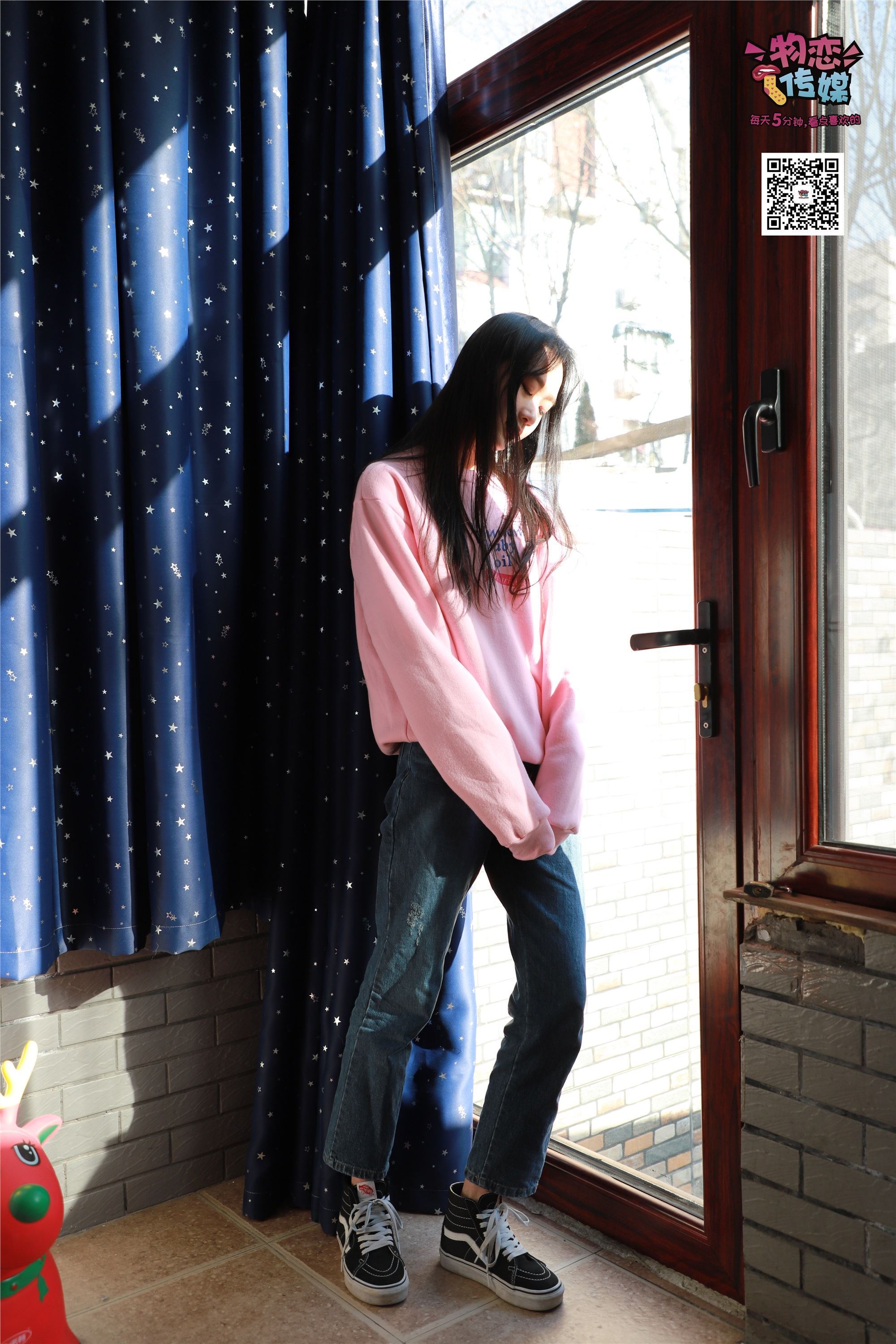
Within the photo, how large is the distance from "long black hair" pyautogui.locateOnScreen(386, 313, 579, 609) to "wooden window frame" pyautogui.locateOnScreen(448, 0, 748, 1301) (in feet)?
0.76

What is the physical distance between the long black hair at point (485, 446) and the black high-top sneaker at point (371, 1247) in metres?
0.93

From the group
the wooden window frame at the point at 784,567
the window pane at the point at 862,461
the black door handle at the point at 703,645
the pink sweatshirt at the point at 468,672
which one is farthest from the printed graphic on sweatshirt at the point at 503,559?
the window pane at the point at 862,461

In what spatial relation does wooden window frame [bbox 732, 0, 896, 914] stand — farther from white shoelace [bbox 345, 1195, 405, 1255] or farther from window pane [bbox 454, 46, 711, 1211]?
white shoelace [bbox 345, 1195, 405, 1255]

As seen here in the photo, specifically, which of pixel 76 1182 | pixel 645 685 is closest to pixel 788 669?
pixel 645 685

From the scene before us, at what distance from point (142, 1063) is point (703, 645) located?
1.22 meters

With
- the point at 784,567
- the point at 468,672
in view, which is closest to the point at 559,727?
the point at 468,672

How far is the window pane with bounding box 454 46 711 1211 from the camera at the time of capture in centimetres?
159

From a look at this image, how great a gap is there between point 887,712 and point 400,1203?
117 centimetres

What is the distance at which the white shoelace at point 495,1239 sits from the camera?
1.56 metres

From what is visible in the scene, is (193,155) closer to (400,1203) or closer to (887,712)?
(887,712)

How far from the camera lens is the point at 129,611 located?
5.69 feet

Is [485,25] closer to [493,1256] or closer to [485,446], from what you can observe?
[485,446]

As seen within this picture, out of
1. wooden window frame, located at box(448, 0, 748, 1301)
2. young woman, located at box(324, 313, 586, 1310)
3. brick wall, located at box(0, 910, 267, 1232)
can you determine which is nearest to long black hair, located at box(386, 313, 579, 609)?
young woman, located at box(324, 313, 586, 1310)

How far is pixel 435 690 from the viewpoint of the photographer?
4.85 feet
